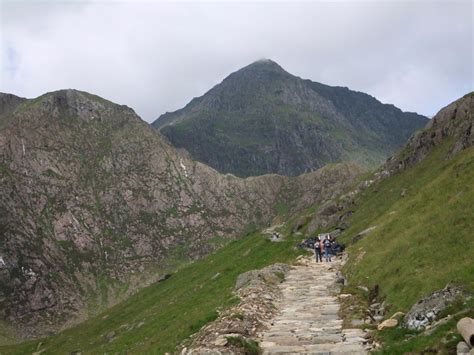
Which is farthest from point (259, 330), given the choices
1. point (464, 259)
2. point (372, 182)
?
point (372, 182)

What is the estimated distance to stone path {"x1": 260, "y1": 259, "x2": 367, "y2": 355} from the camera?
2077 cm

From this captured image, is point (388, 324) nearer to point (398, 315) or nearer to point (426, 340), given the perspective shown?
point (398, 315)

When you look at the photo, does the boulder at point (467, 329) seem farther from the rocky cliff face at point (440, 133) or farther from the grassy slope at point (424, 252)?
the rocky cliff face at point (440, 133)

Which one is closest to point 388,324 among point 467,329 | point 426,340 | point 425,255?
point 426,340

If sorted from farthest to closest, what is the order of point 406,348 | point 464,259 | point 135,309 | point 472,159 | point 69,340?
point 69,340, point 135,309, point 472,159, point 464,259, point 406,348

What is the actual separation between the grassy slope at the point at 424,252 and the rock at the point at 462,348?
63 cm

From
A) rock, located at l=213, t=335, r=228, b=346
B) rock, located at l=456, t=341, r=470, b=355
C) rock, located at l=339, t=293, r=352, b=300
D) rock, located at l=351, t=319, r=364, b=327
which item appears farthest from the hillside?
rock, located at l=213, t=335, r=228, b=346

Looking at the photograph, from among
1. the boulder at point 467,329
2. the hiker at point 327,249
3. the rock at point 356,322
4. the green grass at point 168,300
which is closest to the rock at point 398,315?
the rock at point 356,322

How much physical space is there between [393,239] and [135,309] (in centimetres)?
10128

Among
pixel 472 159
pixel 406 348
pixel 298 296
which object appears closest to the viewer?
pixel 406 348

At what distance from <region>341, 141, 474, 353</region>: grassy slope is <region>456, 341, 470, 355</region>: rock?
24.9 inches

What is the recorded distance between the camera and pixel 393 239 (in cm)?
3694

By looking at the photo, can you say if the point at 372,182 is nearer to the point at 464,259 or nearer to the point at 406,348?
the point at 464,259

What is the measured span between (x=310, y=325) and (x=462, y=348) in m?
10.6
